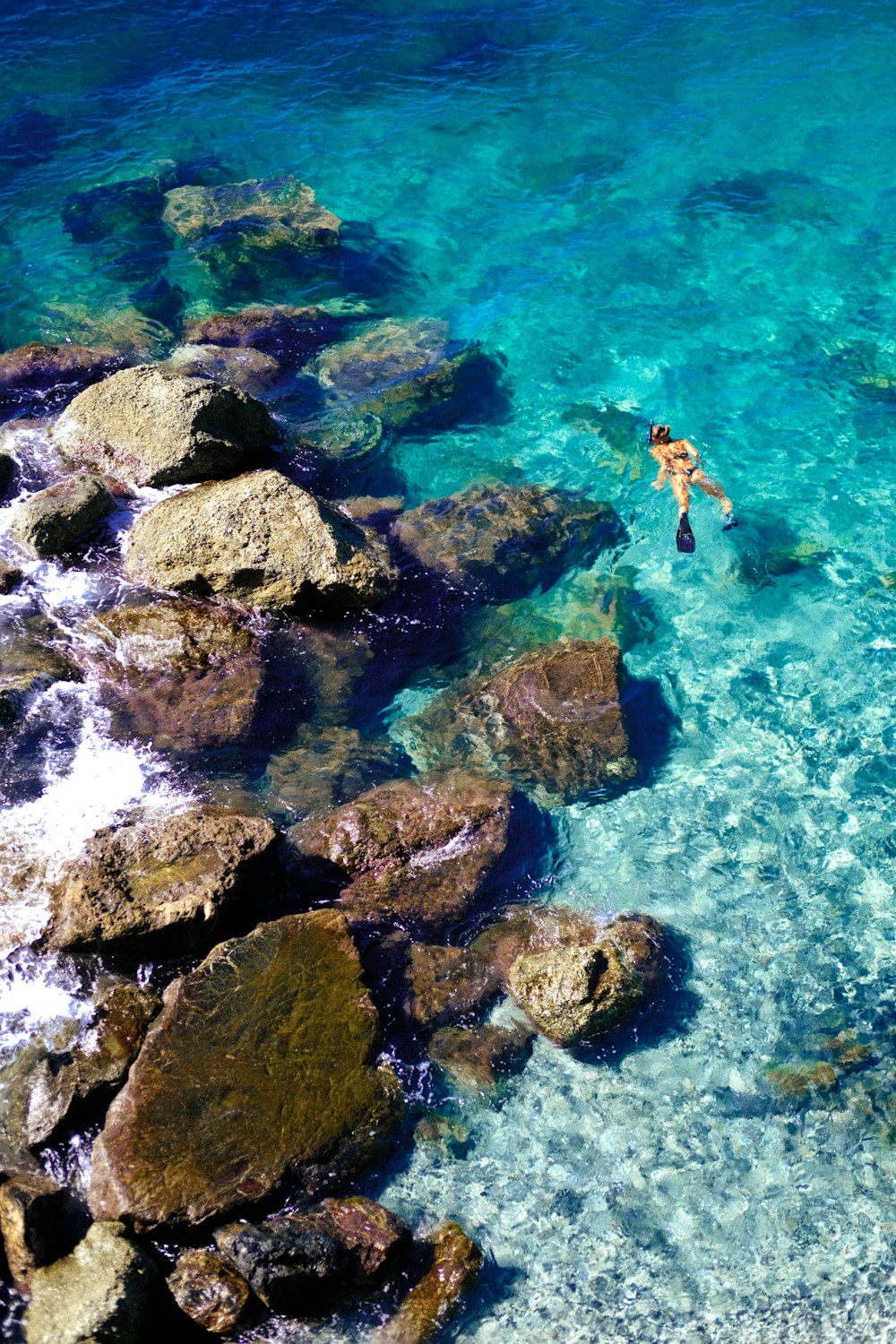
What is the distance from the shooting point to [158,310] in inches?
674

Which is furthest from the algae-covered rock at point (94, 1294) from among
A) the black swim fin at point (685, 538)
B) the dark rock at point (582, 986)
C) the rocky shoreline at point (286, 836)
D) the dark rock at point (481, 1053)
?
the black swim fin at point (685, 538)

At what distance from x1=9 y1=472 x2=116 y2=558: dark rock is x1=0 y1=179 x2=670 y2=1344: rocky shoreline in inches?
1.3

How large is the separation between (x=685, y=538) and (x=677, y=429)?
283cm

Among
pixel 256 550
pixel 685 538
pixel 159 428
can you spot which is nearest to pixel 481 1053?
pixel 256 550

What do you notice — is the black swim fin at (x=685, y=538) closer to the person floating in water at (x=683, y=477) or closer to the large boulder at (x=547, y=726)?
the person floating in water at (x=683, y=477)

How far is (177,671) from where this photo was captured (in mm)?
10562

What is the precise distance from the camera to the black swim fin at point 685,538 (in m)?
12.6

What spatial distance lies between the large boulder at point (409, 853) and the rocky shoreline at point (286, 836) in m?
0.03

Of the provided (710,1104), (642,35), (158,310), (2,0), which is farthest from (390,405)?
(2,0)

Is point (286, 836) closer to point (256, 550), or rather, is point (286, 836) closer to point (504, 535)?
point (256, 550)

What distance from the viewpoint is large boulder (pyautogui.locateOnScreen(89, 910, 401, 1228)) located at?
23.3 feet

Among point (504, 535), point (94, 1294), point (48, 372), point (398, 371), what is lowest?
point (94, 1294)

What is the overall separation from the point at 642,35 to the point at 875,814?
854 inches

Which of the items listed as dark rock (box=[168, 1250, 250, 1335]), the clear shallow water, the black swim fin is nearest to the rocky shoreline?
dark rock (box=[168, 1250, 250, 1335])
